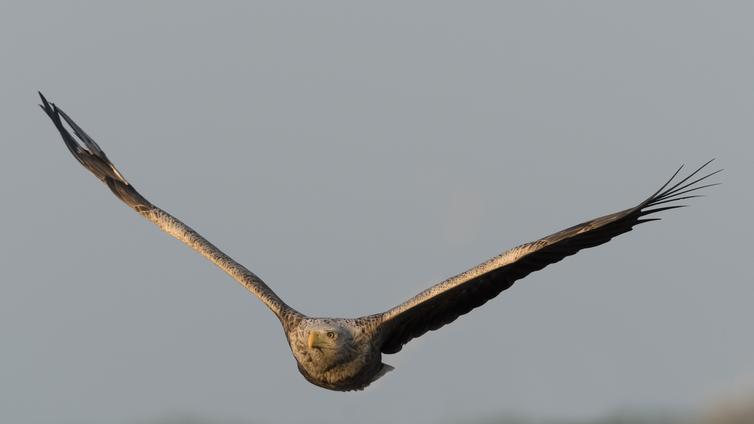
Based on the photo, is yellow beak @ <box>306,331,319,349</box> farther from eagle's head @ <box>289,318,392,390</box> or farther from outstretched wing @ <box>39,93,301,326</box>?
outstretched wing @ <box>39,93,301,326</box>

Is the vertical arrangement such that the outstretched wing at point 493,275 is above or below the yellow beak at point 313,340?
above

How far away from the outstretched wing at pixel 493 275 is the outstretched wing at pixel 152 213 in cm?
129

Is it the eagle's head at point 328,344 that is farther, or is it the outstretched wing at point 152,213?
the outstretched wing at point 152,213

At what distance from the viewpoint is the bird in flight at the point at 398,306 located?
453 inches

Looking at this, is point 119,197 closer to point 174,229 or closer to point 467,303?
point 174,229

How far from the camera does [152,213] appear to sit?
1450 centimetres

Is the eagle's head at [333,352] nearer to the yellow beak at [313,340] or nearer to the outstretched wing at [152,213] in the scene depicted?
the yellow beak at [313,340]

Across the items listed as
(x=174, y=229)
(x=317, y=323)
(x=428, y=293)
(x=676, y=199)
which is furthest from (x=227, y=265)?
(x=676, y=199)

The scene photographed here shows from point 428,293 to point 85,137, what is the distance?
6566 mm

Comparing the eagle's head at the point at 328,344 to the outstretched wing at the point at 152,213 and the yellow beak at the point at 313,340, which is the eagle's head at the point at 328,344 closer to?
the yellow beak at the point at 313,340

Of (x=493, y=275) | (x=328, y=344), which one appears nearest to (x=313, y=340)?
(x=328, y=344)

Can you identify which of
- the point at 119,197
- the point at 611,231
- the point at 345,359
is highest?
the point at 119,197

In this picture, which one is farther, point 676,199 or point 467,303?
point 467,303

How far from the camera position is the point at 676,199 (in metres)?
11.2
